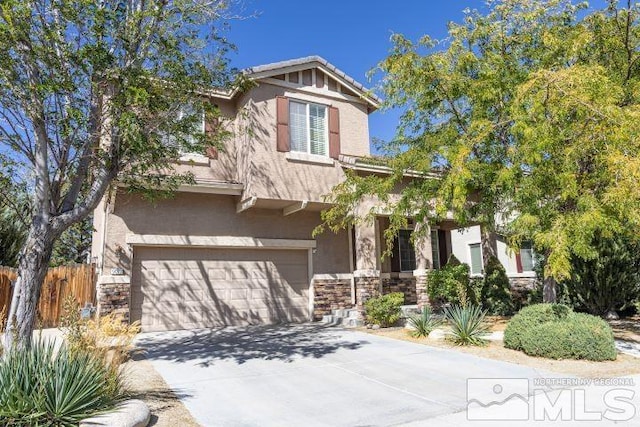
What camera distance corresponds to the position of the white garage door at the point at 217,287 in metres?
12.7

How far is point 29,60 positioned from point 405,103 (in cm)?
787

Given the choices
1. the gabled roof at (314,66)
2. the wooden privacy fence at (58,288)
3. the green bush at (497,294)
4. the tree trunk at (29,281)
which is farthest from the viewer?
the green bush at (497,294)

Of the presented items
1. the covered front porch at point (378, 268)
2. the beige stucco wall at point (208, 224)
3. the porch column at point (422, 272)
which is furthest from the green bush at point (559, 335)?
the beige stucco wall at point (208, 224)

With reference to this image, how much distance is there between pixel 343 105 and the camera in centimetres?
1534

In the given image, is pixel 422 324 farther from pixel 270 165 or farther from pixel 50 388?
pixel 50 388

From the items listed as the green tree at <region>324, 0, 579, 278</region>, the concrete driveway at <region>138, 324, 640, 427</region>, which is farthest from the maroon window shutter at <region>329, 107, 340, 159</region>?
the concrete driveway at <region>138, 324, 640, 427</region>

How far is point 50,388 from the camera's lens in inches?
187

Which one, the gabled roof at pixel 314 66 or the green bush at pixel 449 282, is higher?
the gabled roof at pixel 314 66

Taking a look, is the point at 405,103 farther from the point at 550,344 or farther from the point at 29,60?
the point at 29,60

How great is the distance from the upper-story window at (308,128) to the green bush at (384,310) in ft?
16.2

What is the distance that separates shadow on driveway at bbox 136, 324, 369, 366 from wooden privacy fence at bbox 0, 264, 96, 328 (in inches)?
118

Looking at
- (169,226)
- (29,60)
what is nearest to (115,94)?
(29,60)

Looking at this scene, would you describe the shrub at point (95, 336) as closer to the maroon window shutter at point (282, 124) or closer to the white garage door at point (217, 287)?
the white garage door at point (217, 287)

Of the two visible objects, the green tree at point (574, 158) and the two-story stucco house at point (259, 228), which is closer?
the green tree at point (574, 158)
